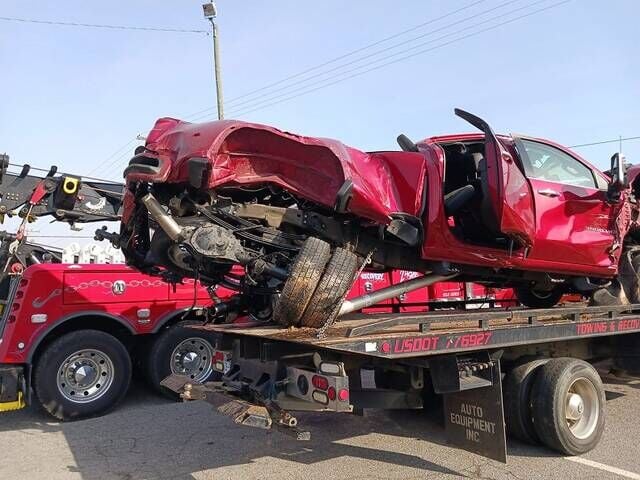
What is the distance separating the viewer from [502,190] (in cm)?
494

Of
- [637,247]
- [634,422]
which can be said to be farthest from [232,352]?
[637,247]

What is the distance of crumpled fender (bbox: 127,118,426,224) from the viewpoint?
427cm

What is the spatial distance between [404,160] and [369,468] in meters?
2.54

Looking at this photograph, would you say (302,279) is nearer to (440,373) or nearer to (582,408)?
(440,373)

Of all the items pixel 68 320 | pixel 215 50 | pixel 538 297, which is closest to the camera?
pixel 68 320

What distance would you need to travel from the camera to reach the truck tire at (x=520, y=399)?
5.29 metres

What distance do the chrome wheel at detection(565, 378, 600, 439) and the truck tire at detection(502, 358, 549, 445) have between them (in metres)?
0.31

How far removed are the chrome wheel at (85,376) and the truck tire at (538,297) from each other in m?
5.14

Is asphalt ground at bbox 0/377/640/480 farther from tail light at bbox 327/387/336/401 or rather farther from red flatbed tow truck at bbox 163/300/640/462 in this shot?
tail light at bbox 327/387/336/401

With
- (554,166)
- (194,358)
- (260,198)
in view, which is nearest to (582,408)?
(554,166)

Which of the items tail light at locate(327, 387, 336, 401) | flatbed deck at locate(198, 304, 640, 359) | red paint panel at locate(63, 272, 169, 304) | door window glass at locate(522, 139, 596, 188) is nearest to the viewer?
tail light at locate(327, 387, 336, 401)

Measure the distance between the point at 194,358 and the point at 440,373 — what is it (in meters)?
4.15

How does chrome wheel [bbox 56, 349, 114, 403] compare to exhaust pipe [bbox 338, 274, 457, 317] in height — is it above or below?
below

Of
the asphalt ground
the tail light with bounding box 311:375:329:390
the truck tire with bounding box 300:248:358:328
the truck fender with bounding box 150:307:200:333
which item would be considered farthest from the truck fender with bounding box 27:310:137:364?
the tail light with bounding box 311:375:329:390
